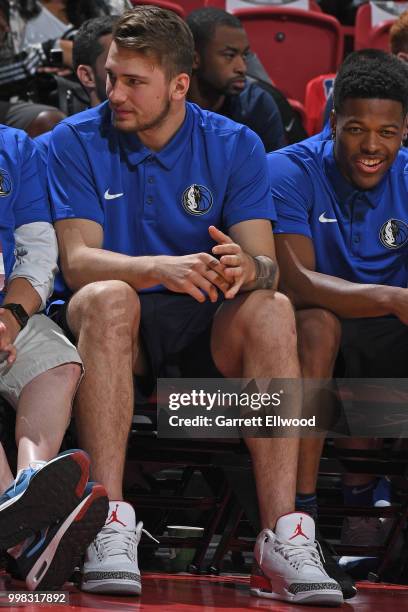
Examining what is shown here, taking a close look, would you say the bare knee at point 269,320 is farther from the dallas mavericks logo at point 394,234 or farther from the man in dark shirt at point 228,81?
the man in dark shirt at point 228,81

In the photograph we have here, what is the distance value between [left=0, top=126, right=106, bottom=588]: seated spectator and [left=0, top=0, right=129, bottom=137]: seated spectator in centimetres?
134

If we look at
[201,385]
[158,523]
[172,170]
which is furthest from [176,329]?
[158,523]

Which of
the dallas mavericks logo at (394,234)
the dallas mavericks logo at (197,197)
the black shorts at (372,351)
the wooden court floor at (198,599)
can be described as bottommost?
the wooden court floor at (198,599)

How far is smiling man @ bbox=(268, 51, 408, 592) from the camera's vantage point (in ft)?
10.0

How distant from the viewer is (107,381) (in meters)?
2.62

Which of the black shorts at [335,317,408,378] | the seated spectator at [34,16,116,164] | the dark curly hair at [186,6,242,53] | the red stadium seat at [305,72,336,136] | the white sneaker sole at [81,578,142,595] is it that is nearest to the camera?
the white sneaker sole at [81,578,142,595]

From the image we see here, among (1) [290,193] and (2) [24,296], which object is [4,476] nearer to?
(2) [24,296]

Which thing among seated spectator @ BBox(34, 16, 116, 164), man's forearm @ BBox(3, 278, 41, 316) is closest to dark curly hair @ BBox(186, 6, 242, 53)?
seated spectator @ BBox(34, 16, 116, 164)

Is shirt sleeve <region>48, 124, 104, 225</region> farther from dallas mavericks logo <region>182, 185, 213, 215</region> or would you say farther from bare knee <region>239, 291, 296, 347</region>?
bare knee <region>239, 291, 296, 347</region>

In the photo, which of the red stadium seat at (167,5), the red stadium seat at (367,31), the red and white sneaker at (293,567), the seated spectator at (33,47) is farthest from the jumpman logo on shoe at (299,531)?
the red stadium seat at (367,31)

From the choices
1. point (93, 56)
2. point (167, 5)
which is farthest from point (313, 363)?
point (167, 5)

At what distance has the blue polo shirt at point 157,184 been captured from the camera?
9.76 ft

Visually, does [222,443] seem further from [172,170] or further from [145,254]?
[172,170]

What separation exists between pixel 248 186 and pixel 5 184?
2.01 ft
